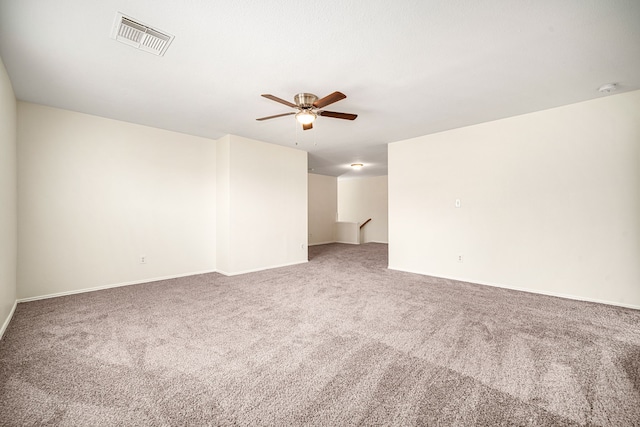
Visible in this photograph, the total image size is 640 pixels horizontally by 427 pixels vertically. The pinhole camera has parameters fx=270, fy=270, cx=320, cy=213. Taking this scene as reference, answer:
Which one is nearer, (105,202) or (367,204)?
(105,202)

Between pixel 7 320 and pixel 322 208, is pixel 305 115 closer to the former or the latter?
pixel 7 320

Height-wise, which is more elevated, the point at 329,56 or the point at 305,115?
the point at 329,56

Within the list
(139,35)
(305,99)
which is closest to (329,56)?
(305,99)

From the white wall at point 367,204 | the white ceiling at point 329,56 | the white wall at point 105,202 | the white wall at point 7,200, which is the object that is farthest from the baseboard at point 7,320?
the white wall at point 367,204

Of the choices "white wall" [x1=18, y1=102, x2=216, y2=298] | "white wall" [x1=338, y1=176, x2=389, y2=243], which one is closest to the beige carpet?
"white wall" [x1=18, y1=102, x2=216, y2=298]

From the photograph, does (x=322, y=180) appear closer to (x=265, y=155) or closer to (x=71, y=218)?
(x=265, y=155)

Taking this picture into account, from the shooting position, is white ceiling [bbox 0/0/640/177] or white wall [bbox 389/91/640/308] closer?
white ceiling [bbox 0/0/640/177]

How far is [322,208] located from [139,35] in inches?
295

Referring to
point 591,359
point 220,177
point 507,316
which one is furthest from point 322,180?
point 591,359

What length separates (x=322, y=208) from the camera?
9.35 m

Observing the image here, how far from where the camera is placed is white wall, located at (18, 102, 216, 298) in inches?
136

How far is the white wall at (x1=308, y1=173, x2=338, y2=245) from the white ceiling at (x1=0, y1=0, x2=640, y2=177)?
17.5ft

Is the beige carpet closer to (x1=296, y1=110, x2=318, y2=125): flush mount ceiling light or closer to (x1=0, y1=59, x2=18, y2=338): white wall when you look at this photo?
(x1=0, y1=59, x2=18, y2=338): white wall

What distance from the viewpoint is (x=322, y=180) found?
9.41 metres
